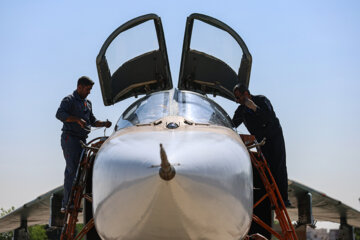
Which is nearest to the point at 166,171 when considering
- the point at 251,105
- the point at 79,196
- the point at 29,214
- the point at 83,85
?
the point at 79,196

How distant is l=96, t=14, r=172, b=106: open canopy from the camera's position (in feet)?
24.2

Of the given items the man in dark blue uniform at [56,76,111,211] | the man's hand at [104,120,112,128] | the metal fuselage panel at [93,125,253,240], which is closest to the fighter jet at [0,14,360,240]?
the metal fuselage panel at [93,125,253,240]

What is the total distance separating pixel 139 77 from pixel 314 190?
13.1 ft

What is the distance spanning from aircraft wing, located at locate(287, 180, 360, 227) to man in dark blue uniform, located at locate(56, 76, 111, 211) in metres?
3.72

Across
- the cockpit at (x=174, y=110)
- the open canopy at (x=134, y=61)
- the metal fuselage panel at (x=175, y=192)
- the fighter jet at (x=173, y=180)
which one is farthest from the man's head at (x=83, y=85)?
the metal fuselage panel at (x=175, y=192)

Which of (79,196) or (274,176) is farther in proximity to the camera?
(274,176)

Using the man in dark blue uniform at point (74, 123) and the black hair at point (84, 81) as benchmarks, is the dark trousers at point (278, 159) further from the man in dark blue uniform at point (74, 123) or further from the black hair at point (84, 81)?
the black hair at point (84, 81)

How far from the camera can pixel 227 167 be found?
3566mm

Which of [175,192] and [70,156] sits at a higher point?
[175,192]

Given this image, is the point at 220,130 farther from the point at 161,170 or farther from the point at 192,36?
the point at 192,36

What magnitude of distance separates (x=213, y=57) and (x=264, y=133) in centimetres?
202

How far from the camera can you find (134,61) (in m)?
7.79

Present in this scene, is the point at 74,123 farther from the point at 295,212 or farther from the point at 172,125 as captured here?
the point at 295,212

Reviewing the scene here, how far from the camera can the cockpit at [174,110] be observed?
5.15m
